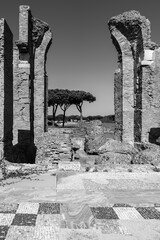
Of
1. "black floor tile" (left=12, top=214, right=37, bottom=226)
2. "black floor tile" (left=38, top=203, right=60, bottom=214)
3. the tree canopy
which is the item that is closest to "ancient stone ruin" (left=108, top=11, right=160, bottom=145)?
"black floor tile" (left=38, top=203, right=60, bottom=214)

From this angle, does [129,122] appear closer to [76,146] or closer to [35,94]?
[76,146]

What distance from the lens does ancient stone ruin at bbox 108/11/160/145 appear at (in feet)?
30.0

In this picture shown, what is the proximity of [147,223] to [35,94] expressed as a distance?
9104 millimetres

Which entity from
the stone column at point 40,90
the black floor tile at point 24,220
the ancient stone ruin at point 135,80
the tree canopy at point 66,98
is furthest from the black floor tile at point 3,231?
the tree canopy at point 66,98

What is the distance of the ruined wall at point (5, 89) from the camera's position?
5.63 meters

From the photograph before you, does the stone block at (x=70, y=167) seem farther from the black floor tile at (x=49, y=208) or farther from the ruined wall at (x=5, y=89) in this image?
the black floor tile at (x=49, y=208)

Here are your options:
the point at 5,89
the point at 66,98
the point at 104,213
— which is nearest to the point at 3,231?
the point at 104,213

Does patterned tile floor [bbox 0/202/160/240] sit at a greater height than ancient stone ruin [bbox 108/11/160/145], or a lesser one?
lesser

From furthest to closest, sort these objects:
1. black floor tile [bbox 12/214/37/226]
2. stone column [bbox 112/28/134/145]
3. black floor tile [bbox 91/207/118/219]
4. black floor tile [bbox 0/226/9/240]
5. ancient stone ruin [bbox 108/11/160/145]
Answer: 1. stone column [bbox 112/28/134/145]
2. ancient stone ruin [bbox 108/11/160/145]
3. black floor tile [bbox 91/207/118/219]
4. black floor tile [bbox 12/214/37/226]
5. black floor tile [bbox 0/226/9/240]

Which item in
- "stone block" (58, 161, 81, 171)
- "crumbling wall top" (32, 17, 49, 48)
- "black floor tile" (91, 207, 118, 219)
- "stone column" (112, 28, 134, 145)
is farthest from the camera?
"crumbling wall top" (32, 17, 49, 48)

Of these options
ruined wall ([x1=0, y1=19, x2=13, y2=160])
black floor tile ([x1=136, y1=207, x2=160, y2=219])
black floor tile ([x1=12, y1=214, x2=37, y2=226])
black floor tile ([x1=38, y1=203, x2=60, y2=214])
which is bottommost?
black floor tile ([x1=136, y1=207, x2=160, y2=219])

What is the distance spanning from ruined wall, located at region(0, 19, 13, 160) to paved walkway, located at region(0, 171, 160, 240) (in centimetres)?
188

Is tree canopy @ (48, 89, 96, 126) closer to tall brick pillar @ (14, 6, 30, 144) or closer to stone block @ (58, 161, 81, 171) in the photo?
tall brick pillar @ (14, 6, 30, 144)

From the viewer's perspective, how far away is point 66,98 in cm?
3556
